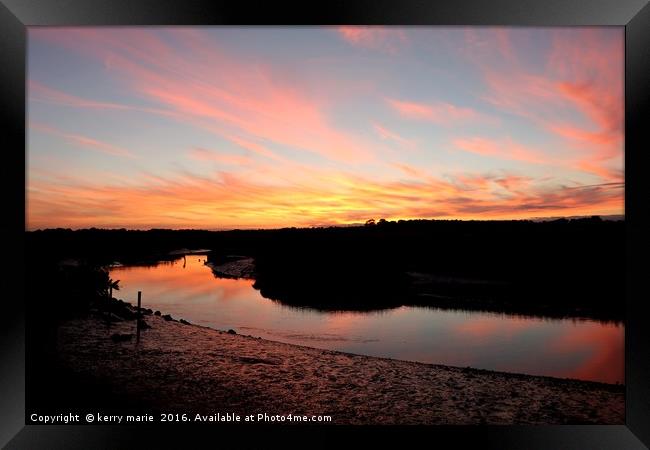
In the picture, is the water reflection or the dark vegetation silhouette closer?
the water reflection

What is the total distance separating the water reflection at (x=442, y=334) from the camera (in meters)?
7.39

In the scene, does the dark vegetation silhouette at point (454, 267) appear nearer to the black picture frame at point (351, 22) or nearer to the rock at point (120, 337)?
the rock at point (120, 337)

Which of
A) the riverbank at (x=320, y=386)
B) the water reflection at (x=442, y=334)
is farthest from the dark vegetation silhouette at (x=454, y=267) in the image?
the riverbank at (x=320, y=386)

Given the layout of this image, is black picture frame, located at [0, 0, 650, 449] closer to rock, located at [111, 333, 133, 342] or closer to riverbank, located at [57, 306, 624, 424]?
riverbank, located at [57, 306, 624, 424]

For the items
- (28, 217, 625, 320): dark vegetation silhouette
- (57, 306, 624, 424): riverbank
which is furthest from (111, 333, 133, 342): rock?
(28, 217, 625, 320): dark vegetation silhouette

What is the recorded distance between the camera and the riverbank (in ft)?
13.8

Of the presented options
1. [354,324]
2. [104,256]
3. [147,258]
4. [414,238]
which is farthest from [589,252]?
[147,258]

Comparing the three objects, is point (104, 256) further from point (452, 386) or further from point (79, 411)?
point (452, 386)


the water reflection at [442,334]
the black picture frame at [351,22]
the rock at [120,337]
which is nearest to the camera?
the black picture frame at [351,22]

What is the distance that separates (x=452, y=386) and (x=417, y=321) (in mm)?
5141

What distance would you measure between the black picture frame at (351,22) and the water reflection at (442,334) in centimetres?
386

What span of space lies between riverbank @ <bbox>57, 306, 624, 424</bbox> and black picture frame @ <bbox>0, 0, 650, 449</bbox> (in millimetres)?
705

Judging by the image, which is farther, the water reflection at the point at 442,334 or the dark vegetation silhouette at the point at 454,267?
the dark vegetation silhouette at the point at 454,267

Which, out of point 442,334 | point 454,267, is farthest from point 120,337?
point 454,267
